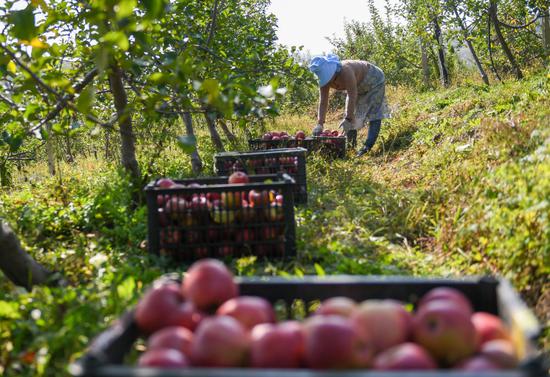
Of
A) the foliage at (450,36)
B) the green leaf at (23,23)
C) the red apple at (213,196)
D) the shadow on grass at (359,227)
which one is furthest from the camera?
the foliage at (450,36)

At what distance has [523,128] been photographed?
4.18 meters

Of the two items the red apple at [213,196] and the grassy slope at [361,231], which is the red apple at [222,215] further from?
the grassy slope at [361,231]

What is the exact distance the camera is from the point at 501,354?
3.76 ft

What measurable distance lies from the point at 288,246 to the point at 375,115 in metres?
5.09

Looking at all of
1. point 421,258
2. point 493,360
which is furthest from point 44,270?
point 493,360

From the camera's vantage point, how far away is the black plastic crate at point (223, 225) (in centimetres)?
310

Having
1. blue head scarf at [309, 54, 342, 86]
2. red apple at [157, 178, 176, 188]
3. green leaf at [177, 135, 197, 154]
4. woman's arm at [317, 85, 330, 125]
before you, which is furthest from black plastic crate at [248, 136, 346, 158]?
green leaf at [177, 135, 197, 154]

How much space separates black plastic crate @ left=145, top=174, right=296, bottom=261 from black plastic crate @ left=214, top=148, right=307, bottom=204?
4.65 ft

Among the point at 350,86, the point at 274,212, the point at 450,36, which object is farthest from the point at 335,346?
the point at 450,36

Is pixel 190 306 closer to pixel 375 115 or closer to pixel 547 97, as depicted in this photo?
pixel 547 97

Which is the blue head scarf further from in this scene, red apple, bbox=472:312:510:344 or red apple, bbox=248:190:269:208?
red apple, bbox=472:312:510:344

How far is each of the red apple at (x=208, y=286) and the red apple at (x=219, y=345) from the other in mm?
251

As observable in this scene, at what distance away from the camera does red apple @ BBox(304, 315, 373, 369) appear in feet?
3.66

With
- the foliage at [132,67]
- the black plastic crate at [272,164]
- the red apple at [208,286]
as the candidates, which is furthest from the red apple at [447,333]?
the black plastic crate at [272,164]
